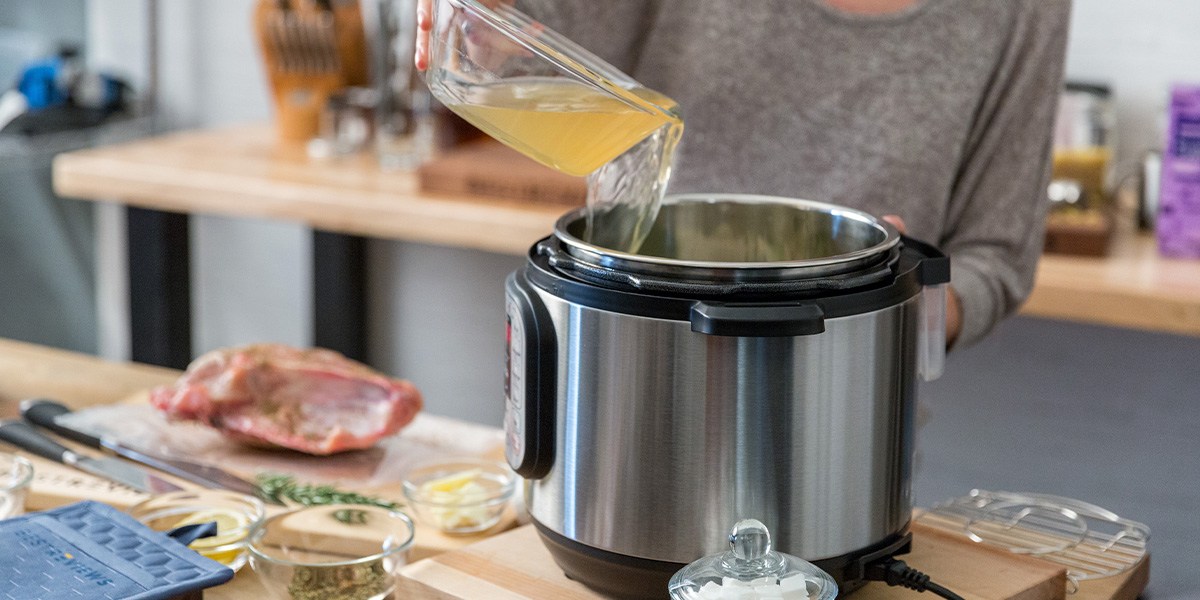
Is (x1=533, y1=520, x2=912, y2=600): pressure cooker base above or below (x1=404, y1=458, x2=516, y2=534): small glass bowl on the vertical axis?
above

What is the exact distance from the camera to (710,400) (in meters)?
0.75

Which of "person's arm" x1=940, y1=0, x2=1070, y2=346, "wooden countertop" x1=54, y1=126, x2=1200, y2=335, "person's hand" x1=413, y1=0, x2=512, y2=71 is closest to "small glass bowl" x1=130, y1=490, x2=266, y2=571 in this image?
"person's hand" x1=413, y1=0, x2=512, y2=71

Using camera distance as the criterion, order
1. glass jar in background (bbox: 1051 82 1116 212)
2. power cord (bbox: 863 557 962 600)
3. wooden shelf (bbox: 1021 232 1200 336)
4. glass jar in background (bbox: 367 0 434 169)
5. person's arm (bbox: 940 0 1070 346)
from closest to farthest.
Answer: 1. power cord (bbox: 863 557 962 600)
2. person's arm (bbox: 940 0 1070 346)
3. wooden shelf (bbox: 1021 232 1200 336)
4. glass jar in background (bbox: 1051 82 1116 212)
5. glass jar in background (bbox: 367 0 434 169)

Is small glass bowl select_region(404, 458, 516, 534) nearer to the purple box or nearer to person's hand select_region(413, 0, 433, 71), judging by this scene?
person's hand select_region(413, 0, 433, 71)

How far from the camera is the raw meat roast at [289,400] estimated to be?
47.1 inches

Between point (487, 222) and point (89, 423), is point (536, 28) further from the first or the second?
point (487, 222)

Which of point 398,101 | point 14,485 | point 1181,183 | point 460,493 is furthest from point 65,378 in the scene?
point 1181,183

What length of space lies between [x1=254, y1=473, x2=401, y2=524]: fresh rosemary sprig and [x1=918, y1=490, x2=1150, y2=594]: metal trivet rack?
436mm

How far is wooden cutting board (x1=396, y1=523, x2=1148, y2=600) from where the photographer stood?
2.80ft

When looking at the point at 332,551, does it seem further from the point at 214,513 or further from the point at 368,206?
the point at 368,206

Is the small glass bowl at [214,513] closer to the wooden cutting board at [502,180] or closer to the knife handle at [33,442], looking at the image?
the knife handle at [33,442]

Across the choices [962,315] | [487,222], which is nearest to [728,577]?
[962,315]

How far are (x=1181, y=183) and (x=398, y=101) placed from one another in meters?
1.39

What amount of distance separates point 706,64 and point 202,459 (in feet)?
2.14
